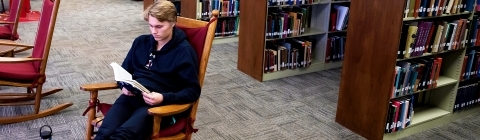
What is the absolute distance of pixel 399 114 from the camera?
299cm

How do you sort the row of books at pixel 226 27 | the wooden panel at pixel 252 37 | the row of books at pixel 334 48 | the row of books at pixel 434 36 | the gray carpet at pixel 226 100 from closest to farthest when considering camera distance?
the row of books at pixel 434 36
the gray carpet at pixel 226 100
the wooden panel at pixel 252 37
the row of books at pixel 334 48
the row of books at pixel 226 27

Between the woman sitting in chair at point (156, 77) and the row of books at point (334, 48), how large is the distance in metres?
2.59

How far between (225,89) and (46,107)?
1439mm

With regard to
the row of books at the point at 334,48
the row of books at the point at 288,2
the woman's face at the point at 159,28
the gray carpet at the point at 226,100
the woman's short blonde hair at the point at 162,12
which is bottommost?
the gray carpet at the point at 226,100

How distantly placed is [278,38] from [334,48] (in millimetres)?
750

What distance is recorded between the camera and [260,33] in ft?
13.5

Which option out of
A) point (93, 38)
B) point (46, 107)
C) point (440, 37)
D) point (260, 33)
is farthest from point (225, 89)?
point (93, 38)

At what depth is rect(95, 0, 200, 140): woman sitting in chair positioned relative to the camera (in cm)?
206

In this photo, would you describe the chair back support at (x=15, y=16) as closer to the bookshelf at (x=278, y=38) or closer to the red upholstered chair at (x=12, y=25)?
the red upholstered chair at (x=12, y=25)

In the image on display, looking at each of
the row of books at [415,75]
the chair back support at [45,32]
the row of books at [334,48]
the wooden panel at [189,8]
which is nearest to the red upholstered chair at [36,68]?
the chair back support at [45,32]

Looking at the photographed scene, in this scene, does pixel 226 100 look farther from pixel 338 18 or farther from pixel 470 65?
pixel 470 65

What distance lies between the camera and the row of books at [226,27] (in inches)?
221

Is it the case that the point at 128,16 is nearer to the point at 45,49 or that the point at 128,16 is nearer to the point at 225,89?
the point at 225,89

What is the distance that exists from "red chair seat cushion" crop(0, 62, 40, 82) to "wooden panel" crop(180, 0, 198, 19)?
2.62 metres
